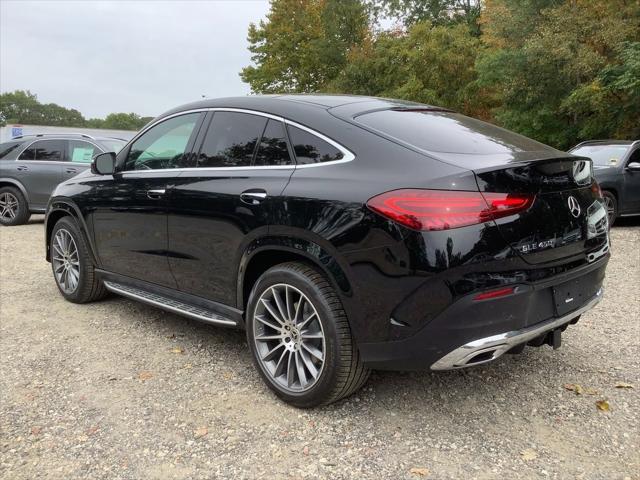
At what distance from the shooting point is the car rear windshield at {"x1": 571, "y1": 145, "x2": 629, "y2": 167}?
9.60 meters

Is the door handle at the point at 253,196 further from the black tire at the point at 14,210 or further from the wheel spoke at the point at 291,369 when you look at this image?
the black tire at the point at 14,210

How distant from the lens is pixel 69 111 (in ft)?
310

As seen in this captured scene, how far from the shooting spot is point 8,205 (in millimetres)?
10867

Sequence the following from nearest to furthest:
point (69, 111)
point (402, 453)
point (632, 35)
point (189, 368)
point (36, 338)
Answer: point (402, 453) → point (189, 368) → point (36, 338) → point (632, 35) → point (69, 111)

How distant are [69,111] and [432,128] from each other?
104 m

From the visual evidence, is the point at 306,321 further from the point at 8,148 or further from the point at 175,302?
the point at 8,148

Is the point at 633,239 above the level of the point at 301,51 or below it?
below

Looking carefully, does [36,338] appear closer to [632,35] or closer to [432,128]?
[432,128]

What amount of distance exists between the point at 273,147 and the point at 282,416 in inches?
60.0

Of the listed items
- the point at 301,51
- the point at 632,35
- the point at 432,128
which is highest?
the point at 301,51

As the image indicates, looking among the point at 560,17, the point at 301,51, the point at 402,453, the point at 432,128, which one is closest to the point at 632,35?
the point at 560,17

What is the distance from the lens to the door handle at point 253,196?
307 centimetres

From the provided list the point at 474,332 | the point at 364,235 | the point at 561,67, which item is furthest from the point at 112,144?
the point at 561,67

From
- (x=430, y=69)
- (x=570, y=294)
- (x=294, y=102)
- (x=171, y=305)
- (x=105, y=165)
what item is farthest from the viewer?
(x=430, y=69)
